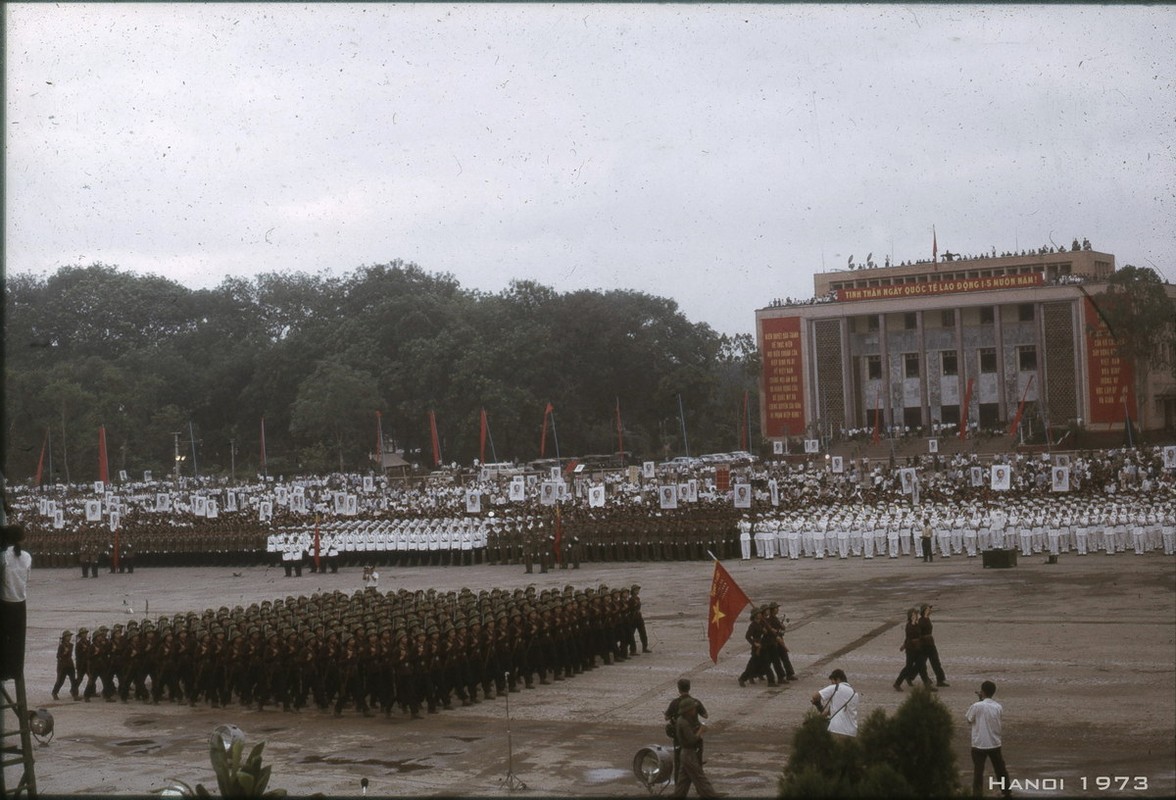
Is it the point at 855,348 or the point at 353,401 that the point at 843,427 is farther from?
the point at 353,401

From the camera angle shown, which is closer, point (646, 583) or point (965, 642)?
point (965, 642)

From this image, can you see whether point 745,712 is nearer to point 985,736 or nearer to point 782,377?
point 985,736

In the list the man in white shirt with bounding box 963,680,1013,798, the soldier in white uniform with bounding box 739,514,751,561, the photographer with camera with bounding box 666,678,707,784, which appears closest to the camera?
the man in white shirt with bounding box 963,680,1013,798

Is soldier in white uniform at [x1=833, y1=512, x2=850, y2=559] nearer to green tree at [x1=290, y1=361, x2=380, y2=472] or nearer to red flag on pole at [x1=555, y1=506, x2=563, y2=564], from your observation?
red flag on pole at [x1=555, y1=506, x2=563, y2=564]

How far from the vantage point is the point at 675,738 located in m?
11.4

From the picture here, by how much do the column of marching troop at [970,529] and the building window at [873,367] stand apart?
103 ft

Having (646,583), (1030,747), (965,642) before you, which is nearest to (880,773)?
(1030,747)

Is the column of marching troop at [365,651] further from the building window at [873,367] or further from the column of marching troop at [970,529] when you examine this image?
the building window at [873,367]

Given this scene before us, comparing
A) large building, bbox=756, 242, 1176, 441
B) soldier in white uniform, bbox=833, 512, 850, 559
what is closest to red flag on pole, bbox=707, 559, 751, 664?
soldier in white uniform, bbox=833, 512, 850, 559

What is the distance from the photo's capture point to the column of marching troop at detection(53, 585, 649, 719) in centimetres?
1625

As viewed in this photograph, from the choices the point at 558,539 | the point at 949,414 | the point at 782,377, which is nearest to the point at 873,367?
the point at 949,414

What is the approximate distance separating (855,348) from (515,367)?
1767cm

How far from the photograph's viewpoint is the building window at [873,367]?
65.2 metres

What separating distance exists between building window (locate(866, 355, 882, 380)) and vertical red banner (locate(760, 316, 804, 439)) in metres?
5.59
